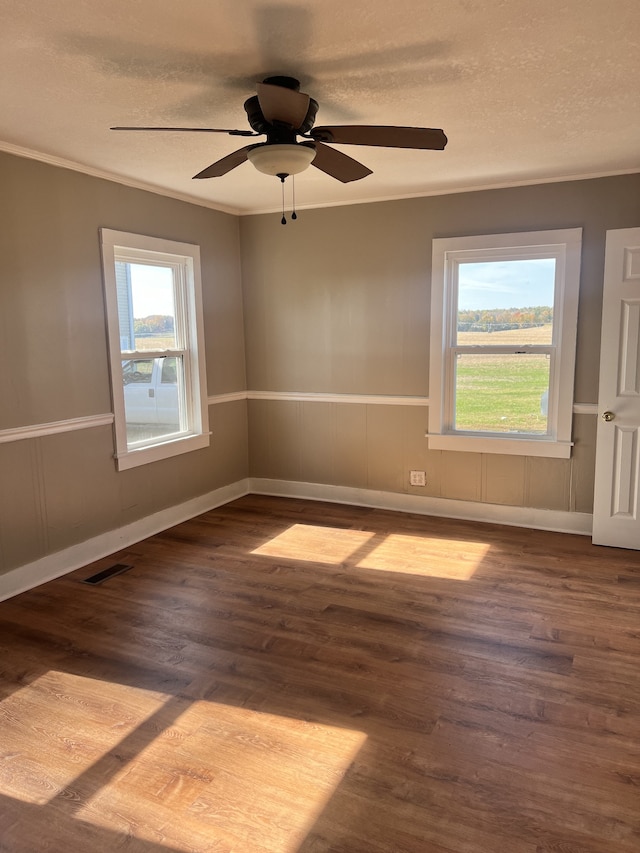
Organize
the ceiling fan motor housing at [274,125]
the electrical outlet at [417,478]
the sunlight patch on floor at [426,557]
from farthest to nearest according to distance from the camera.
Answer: the electrical outlet at [417,478]
the sunlight patch on floor at [426,557]
the ceiling fan motor housing at [274,125]

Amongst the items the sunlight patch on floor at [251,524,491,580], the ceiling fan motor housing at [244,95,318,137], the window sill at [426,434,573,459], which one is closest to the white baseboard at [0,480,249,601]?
the sunlight patch on floor at [251,524,491,580]

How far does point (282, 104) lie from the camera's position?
2125 millimetres

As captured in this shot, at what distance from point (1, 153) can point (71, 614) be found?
248 cm

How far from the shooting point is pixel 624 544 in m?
3.94

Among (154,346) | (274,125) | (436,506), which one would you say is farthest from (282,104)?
(436,506)

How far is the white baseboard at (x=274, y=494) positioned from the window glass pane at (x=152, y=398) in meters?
0.63

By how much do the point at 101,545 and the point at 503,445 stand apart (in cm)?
292

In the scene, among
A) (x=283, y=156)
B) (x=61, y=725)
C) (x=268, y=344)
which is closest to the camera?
(x=61, y=725)

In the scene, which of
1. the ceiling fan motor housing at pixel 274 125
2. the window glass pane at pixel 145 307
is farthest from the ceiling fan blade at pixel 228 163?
Answer: the window glass pane at pixel 145 307

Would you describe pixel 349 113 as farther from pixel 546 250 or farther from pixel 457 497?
pixel 457 497

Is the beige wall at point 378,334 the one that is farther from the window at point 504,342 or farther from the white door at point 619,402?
the white door at point 619,402

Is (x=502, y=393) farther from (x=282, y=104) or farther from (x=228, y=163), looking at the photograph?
(x=282, y=104)

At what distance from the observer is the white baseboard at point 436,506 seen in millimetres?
4293

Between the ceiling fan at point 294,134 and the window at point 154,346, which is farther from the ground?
the ceiling fan at point 294,134
